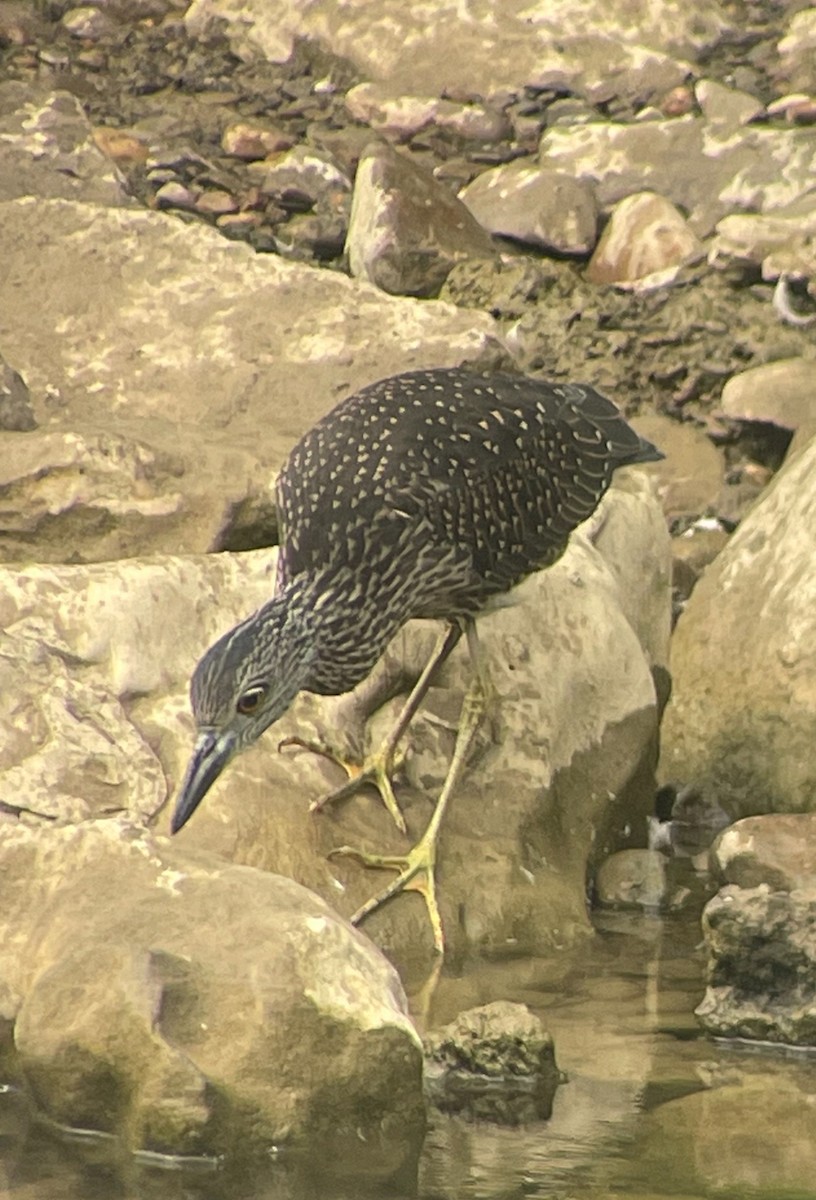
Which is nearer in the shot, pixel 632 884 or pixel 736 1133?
pixel 736 1133

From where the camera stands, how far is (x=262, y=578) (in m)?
6.39

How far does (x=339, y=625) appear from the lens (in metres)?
5.82

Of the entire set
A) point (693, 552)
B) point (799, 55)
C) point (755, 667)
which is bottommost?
point (693, 552)

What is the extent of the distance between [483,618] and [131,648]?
1.19 metres

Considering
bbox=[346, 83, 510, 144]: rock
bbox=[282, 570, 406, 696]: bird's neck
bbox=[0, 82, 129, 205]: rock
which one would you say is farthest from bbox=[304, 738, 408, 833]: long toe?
bbox=[346, 83, 510, 144]: rock

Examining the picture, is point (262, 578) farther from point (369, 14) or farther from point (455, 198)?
point (369, 14)

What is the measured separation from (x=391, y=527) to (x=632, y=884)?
54.3 inches

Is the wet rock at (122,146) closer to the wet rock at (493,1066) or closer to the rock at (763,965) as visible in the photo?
the rock at (763,965)

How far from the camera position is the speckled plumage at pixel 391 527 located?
5.56m

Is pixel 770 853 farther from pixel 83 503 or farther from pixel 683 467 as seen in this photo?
pixel 683 467

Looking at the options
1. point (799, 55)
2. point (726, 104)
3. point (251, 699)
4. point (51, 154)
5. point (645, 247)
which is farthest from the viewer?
point (799, 55)

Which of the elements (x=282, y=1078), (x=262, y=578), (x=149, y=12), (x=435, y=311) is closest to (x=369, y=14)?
(x=149, y=12)

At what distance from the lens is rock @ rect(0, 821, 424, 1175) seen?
4633 millimetres

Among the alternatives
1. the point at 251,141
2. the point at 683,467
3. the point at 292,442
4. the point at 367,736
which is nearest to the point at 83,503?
the point at 292,442
